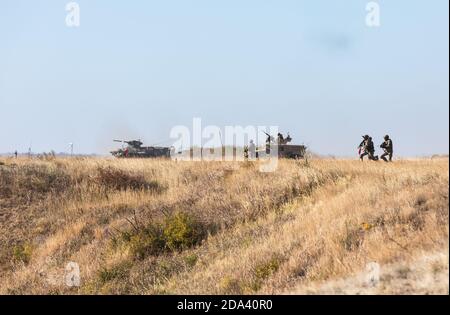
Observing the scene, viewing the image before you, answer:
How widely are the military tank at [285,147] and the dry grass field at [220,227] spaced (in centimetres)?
790

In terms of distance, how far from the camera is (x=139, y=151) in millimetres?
39281

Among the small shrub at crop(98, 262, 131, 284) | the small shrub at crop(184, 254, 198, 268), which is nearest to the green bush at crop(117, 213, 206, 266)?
the small shrub at crop(98, 262, 131, 284)

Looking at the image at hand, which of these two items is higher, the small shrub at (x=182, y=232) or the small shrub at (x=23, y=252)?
the small shrub at (x=182, y=232)

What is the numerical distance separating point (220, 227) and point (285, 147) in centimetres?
1541

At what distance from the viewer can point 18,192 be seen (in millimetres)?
20328

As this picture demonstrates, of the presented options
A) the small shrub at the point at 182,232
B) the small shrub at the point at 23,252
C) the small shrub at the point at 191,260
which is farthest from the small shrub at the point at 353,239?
the small shrub at the point at 23,252

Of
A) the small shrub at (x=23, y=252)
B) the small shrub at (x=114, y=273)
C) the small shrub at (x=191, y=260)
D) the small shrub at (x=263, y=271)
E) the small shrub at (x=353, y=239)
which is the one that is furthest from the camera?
the small shrub at (x=23, y=252)

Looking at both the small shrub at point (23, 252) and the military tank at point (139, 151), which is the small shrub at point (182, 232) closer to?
the small shrub at point (23, 252)

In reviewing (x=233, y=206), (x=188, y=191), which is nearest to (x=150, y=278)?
(x=233, y=206)

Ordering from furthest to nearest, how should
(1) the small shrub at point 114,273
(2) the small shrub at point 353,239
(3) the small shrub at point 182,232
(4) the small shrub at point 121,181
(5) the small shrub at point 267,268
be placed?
(4) the small shrub at point 121,181 → (3) the small shrub at point 182,232 → (1) the small shrub at point 114,273 → (5) the small shrub at point 267,268 → (2) the small shrub at point 353,239

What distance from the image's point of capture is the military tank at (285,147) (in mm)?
29906

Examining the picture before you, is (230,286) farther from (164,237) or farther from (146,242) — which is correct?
(164,237)
